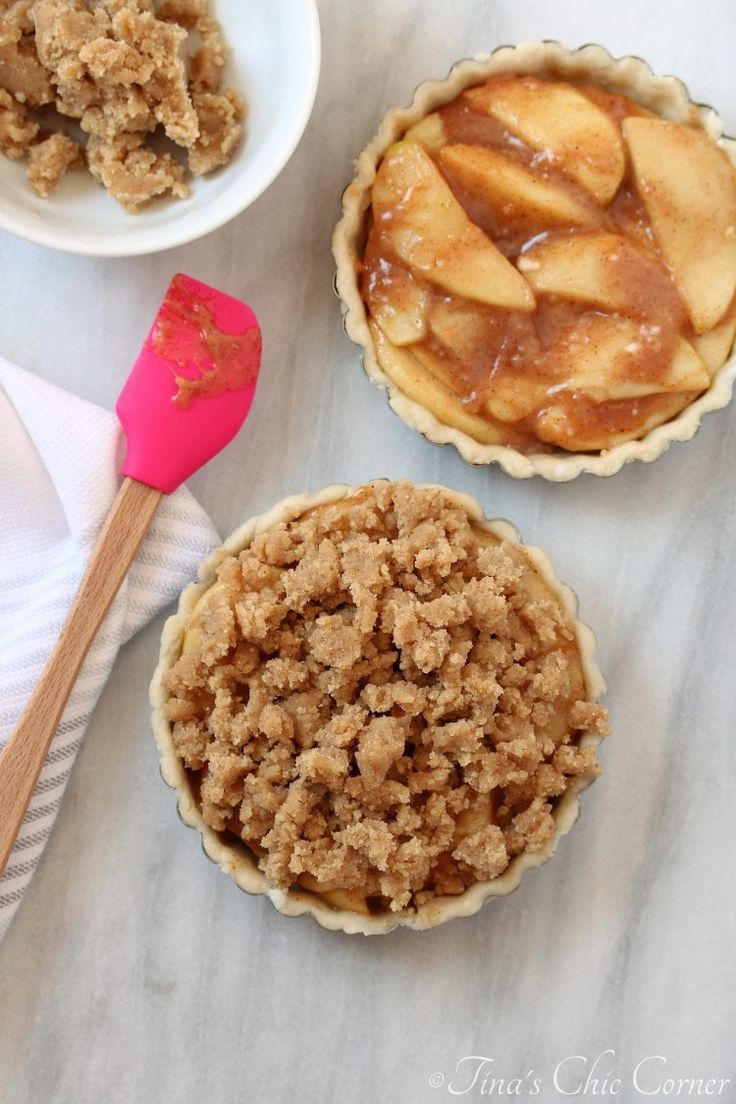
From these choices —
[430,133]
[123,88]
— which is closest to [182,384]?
[123,88]

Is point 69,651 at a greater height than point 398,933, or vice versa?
point 69,651

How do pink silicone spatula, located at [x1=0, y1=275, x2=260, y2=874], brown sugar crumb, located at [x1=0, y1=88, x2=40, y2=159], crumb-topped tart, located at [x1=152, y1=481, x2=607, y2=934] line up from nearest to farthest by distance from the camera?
crumb-topped tart, located at [x1=152, y1=481, x2=607, y2=934], brown sugar crumb, located at [x1=0, y1=88, x2=40, y2=159], pink silicone spatula, located at [x1=0, y1=275, x2=260, y2=874]

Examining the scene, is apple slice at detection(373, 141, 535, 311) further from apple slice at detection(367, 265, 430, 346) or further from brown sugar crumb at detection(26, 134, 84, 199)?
brown sugar crumb at detection(26, 134, 84, 199)

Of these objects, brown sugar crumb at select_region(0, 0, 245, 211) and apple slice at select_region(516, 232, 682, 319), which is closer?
brown sugar crumb at select_region(0, 0, 245, 211)

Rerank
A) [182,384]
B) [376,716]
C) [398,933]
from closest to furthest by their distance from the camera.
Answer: [376,716], [182,384], [398,933]

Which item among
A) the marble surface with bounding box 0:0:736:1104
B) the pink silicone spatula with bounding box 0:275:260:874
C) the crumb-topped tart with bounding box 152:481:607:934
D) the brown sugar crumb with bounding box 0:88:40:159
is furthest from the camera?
the marble surface with bounding box 0:0:736:1104

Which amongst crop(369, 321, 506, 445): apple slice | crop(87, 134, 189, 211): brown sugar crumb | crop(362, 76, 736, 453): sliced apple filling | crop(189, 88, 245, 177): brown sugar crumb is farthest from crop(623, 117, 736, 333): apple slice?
crop(87, 134, 189, 211): brown sugar crumb

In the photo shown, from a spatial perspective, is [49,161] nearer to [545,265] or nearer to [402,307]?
[402,307]

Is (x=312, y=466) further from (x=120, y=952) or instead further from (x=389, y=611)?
(x=120, y=952)
